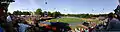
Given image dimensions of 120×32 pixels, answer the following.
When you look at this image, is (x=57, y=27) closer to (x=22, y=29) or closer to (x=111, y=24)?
(x=22, y=29)

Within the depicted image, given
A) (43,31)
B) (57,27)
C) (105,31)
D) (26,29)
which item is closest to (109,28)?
(105,31)

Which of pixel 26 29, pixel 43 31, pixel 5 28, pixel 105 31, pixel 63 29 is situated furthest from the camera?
pixel 63 29

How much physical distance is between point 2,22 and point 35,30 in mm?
3789

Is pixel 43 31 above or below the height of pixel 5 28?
below

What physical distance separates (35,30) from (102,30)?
2.98m

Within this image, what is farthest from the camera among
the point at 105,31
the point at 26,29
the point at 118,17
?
the point at 26,29

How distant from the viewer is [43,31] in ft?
32.6

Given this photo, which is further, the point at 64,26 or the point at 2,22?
the point at 64,26

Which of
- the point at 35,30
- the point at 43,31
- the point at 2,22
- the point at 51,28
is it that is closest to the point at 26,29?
the point at 35,30

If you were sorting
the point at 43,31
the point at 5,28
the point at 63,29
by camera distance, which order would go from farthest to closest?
the point at 63,29, the point at 43,31, the point at 5,28

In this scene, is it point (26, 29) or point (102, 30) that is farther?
point (26, 29)

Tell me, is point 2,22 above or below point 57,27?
above

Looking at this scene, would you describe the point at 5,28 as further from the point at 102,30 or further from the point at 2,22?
the point at 102,30

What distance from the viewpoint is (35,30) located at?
8.95 meters
